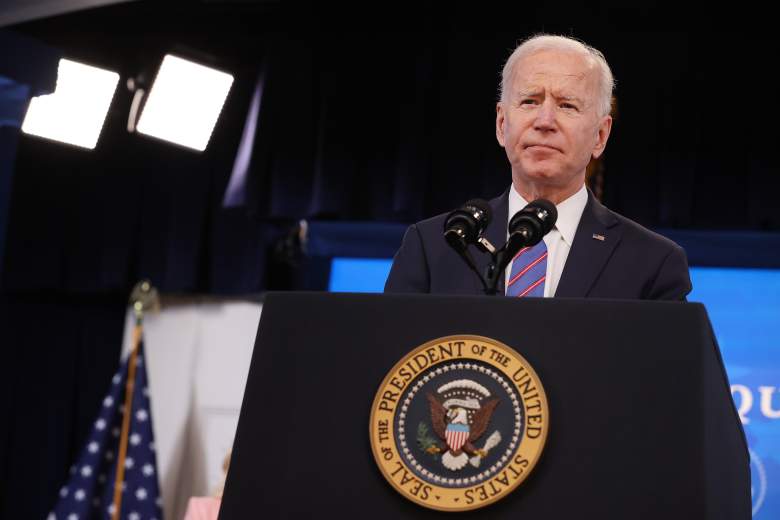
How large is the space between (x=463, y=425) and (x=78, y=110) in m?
3.21

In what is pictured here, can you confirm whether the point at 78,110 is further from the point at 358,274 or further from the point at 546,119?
the point at 546,119

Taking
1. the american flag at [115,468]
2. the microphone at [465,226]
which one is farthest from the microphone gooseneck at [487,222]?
the american flag at [115,468]

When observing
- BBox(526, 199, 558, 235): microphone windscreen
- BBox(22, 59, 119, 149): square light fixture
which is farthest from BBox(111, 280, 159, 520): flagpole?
BBox(526, 199, 558, 235): microphone windscreen

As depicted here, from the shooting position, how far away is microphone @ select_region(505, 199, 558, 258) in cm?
134

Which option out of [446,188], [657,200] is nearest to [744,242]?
[657,200]

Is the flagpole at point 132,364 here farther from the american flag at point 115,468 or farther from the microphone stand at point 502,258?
the microphone stand at point 502,258

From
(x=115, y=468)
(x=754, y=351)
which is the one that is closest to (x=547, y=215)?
(x=754, y=351)

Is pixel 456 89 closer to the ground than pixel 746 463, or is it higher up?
higher up

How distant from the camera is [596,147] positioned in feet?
5.85

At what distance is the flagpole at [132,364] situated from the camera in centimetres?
473

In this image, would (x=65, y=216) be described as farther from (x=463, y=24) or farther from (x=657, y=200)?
(x=657, y=200)

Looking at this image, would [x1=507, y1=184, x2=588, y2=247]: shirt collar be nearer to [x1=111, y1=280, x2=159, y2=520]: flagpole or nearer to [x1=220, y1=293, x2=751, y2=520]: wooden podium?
[x1=220, y1=293, x2=751, y2=520]: wooden podium

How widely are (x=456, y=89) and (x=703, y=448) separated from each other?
3391mm

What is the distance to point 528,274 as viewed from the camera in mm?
1534
